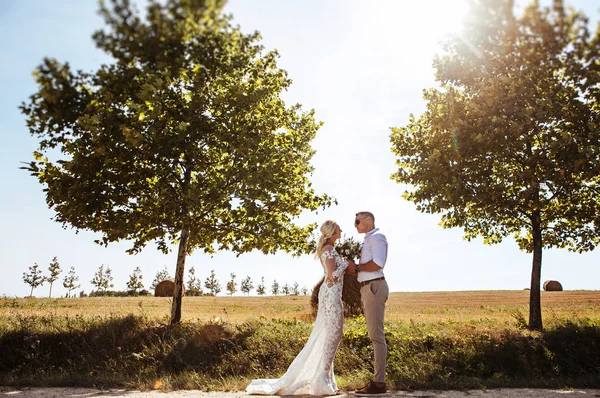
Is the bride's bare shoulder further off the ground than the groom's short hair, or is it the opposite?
the groom's short hair

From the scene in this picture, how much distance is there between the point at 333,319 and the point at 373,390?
151cm

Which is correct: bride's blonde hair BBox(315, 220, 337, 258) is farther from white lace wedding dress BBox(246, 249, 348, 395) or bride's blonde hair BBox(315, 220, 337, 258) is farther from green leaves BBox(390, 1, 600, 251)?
green leaves BBox(390, 1, 600, 251)

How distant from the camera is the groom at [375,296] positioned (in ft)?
27.1

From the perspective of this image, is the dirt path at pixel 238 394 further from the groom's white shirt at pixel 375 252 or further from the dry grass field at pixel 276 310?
the dry grass field at pixel 276 310

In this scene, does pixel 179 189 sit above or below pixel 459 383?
above

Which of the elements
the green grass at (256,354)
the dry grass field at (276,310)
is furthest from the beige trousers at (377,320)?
the dry grass field at (276,310)

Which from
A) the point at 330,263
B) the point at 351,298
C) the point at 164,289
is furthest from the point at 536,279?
the point at 164,289

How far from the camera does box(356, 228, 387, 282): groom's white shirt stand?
833cm

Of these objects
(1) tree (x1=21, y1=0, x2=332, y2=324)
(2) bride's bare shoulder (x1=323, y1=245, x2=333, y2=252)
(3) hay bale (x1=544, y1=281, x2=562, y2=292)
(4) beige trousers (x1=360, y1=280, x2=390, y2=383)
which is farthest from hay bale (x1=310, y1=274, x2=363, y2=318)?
(3) hay bale (x1=544, y1=281, x2=562, y2=292)

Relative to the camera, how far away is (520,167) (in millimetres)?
16938

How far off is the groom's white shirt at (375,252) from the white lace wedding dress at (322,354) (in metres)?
0.74

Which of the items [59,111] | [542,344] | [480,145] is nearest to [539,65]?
[59,111]

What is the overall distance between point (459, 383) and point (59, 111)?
892 centimetres

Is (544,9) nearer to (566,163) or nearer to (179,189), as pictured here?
(566,163)
